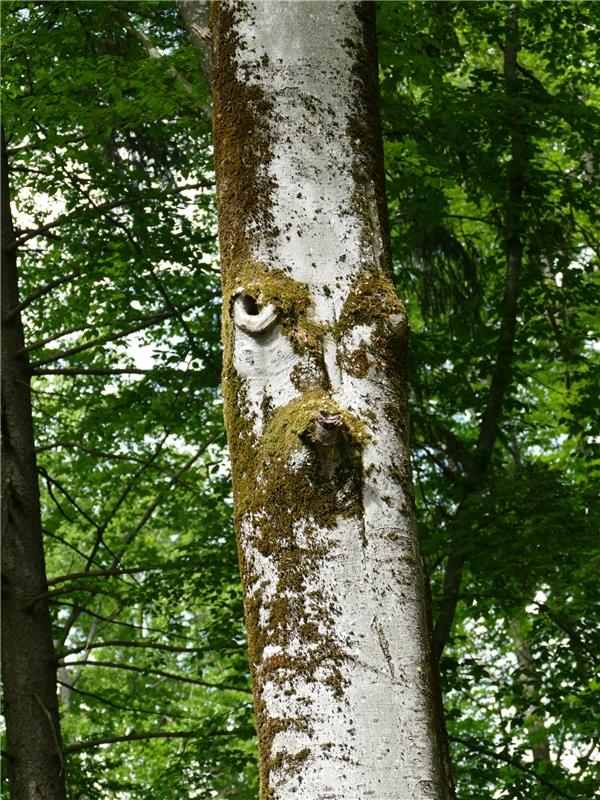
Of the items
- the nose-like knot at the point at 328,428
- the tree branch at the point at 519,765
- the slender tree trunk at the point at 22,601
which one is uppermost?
the slender tree trunk at the point at 22,601

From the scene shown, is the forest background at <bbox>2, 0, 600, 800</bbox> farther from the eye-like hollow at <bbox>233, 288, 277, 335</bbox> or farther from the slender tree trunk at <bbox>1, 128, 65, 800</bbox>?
the eye-like hollow at <bbox>233, 288, 277, 335</bbox>

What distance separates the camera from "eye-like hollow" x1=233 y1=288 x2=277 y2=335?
1.90 m

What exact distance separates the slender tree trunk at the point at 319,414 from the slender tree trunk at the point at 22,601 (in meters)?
4.85

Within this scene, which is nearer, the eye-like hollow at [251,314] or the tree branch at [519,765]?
the eye-like hollow at [251,314]

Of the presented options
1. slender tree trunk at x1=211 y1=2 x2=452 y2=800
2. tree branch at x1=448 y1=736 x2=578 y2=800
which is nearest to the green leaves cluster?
tree branch at x1=448 y1=736 x2=578 y2=800

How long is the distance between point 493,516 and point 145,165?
373cm

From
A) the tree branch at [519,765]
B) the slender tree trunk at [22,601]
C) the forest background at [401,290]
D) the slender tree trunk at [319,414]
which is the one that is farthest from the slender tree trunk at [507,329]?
the slender tree trunk at [319,414]

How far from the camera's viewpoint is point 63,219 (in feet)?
22.8

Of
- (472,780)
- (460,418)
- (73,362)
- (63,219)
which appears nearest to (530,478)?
(472,780)

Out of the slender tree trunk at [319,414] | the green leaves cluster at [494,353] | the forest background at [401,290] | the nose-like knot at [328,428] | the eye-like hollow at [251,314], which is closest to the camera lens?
the slender tree trunk at [319,414]

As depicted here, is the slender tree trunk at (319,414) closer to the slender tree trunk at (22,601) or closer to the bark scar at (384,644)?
the bark scar at (384,644)

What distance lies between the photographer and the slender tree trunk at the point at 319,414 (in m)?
1.60

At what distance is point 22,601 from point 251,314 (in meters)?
5.09

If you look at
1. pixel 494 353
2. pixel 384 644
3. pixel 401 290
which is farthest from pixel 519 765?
pixel 384 644
